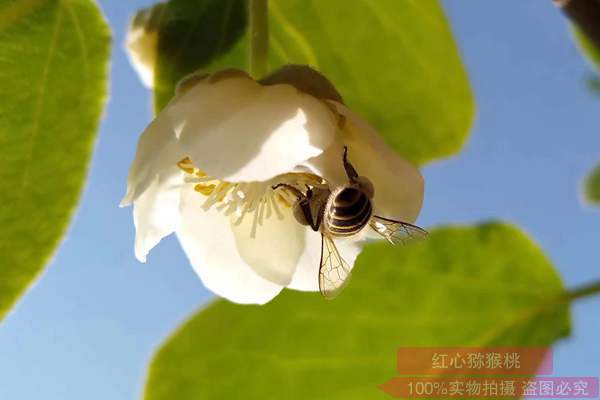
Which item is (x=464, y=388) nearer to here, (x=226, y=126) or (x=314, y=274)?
(x=314, y=274)

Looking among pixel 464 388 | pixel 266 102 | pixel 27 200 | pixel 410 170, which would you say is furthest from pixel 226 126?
pixel 464 388

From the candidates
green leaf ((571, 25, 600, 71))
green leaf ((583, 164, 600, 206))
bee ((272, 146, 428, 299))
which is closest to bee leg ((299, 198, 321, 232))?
bee ((272, 146, 428, 299))

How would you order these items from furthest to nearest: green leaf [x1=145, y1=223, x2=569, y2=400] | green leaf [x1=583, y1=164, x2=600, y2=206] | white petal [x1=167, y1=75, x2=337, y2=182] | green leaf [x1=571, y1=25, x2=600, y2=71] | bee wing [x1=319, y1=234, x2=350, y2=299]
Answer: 1. green leaf [x1=583, y1=164, x2=600, y2=206]
2. green leaf [x1=571, y1=25, x2=600, y2=71]
3. green leaf [x1=145, y1=223, x2=569, y2=400]
4. bee wing [x1=319, y1=234, x2=350, y2=299]
5. white petal [x1=167, y1=75, x2=337, y2=182]

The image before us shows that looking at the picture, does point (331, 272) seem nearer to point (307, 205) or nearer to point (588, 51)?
point (307, 205)

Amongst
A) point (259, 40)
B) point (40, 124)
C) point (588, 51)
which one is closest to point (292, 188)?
point (259, 40)

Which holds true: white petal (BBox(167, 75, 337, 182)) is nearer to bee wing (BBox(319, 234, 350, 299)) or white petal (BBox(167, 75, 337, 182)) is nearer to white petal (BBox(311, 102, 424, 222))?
white petal (BBox(311, 102, 424, 222))

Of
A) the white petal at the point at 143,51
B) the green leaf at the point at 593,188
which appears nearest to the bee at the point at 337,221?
the white petal at the point at 143,51
